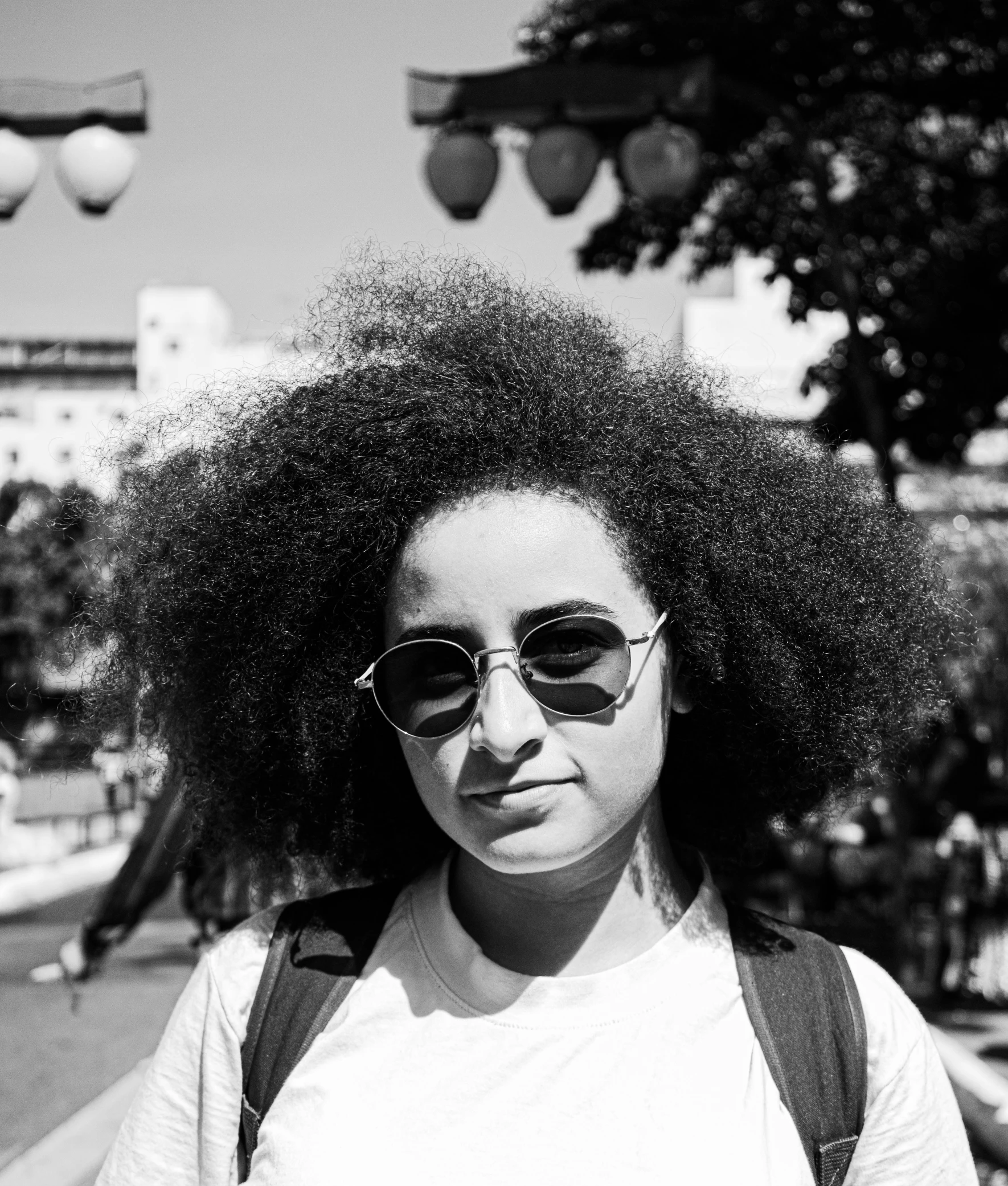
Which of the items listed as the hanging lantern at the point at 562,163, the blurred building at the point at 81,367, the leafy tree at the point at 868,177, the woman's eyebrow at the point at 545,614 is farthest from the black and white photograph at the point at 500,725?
the blurred building at the point at 81,367

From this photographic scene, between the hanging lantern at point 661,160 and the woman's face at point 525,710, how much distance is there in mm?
5316

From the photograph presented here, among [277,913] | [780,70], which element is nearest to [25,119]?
[780,70]

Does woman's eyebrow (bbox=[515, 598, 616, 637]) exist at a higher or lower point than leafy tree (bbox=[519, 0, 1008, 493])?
lower

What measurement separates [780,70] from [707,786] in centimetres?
813

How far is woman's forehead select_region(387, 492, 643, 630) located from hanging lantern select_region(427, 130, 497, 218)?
526cm

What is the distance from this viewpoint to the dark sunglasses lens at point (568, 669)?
1.73m

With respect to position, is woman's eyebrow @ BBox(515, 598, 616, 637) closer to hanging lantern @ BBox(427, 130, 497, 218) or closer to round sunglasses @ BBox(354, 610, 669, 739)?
round sunglasses @ BBox(354, 610, 669, 739)

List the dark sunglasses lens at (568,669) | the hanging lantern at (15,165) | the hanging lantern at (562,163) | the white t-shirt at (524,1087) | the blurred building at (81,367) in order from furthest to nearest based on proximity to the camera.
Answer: the blurred building at (81,367), the hanging lantern at (562,163), the hanging lantern at (15,165), the dark sunglasses lens at (568,669), the white t-shirt at (524,1087)

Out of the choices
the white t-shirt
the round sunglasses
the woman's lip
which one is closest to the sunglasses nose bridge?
the round sunglasses

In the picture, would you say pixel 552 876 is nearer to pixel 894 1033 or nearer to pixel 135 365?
pixel 894 1033

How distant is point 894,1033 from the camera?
1720 millimetres

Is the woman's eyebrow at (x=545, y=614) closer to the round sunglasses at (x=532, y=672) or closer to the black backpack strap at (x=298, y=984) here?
the round sunglasses at (x=532, y=672)

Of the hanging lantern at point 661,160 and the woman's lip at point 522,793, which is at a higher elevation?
the hanging lantern at point 661,160

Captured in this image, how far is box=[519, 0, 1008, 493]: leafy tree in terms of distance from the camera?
29.8 ft
